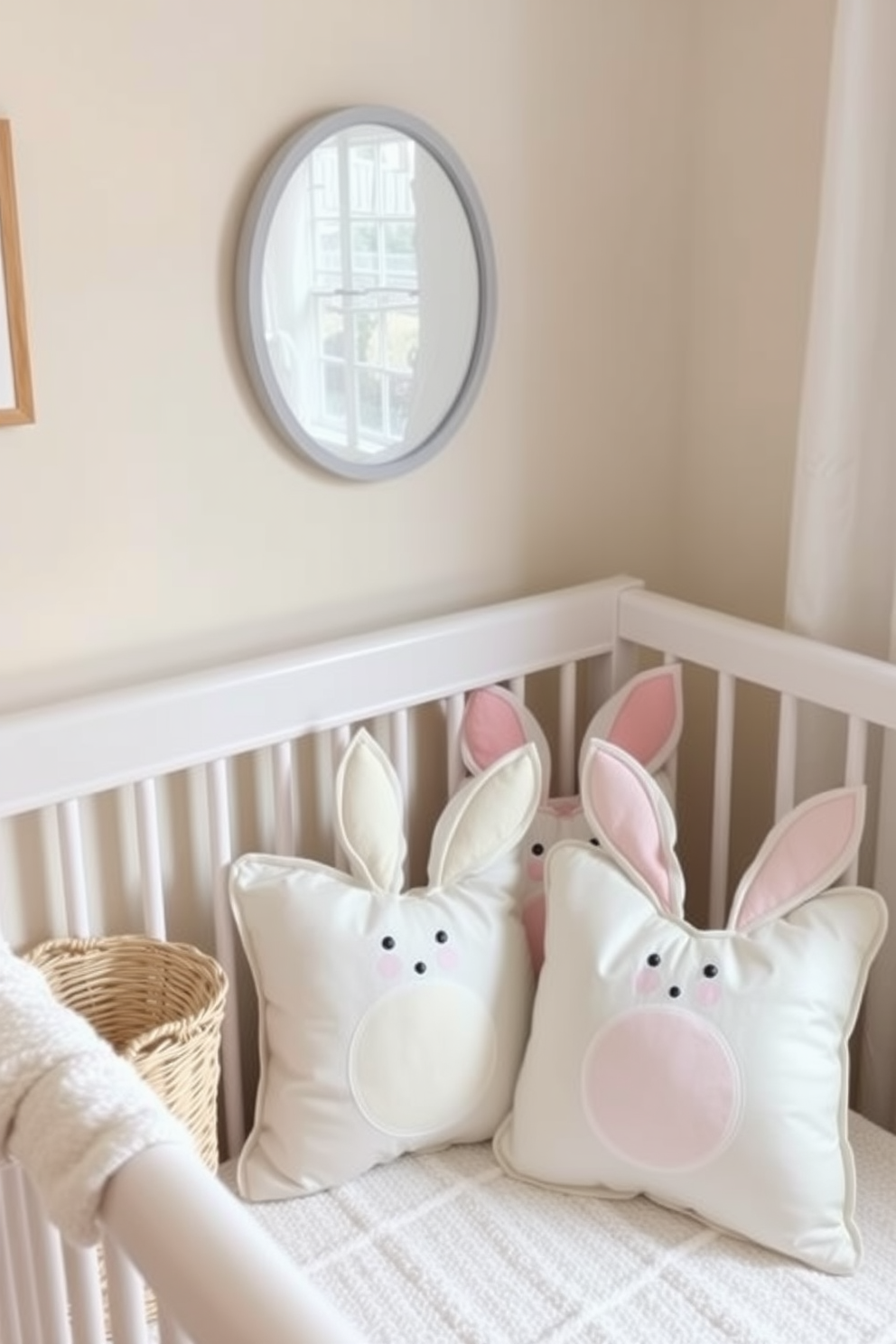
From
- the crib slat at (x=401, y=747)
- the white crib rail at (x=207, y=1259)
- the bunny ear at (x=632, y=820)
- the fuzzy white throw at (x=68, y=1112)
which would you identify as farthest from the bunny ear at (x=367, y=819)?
the white crib rail at (x=207, y=1259)

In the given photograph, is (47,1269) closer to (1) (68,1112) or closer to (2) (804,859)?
(1) (68,1112)

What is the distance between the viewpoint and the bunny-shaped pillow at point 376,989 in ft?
5.31

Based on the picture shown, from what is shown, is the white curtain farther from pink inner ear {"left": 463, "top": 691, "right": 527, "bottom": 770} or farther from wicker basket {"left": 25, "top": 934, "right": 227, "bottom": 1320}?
wicker basket {"left": 25, "top": 934, "right": 227, "bottom": 1320}

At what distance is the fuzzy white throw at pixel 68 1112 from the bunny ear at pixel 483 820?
82 centimetres

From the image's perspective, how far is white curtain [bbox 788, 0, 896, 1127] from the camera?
1654mm

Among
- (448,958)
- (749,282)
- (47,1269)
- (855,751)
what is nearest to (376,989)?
(448,958)

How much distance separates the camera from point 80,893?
1.58m

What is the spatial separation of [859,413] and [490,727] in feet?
1.85

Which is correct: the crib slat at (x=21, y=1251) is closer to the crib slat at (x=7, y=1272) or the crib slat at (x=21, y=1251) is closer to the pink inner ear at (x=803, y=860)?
the crib slat at (x=7, y=1272)

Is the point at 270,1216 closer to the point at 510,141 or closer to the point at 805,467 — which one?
the point at 805,467

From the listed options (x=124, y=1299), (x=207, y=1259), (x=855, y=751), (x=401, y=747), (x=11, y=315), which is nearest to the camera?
(x=207, y=1259)

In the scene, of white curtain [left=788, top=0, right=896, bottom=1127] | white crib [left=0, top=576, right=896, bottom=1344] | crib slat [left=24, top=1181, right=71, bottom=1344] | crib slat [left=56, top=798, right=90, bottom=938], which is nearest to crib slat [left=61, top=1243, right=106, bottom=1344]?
crib slat [left=24, top=1181, right=71, bottom=1344]

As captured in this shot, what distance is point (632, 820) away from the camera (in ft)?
5.46

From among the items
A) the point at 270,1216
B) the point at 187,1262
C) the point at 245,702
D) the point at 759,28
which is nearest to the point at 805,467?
the point at 759,28
